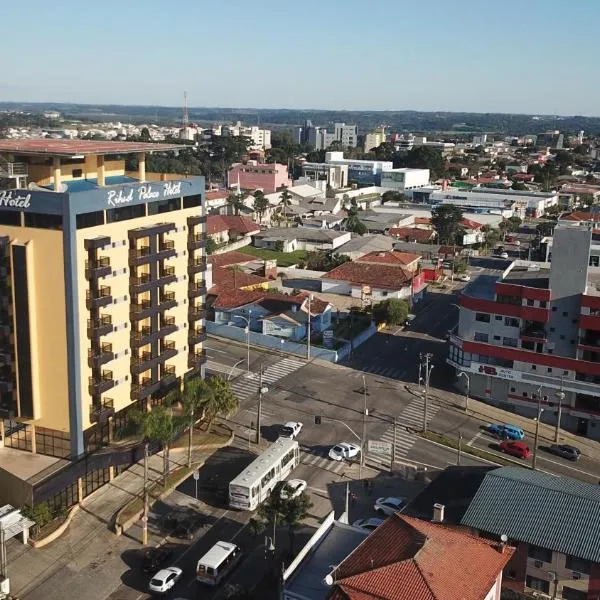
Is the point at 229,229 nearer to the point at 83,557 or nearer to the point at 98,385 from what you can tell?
the point at 98,385

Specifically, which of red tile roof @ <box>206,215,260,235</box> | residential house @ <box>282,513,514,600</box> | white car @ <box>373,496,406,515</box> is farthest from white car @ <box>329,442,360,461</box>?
red tile roof @ <box>206,215,260,235</box>

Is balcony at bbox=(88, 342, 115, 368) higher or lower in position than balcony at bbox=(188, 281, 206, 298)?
lower

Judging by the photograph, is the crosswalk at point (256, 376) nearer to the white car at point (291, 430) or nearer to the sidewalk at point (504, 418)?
the white car at point (291, 430)

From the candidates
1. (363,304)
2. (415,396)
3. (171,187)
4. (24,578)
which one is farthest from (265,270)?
(24,578)

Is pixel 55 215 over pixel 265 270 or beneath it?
over

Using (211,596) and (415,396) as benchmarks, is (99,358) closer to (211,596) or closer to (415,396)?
(211,596)

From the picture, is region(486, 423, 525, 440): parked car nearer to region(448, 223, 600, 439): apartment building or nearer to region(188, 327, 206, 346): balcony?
region(448, 223, 600, 439): apartment building
